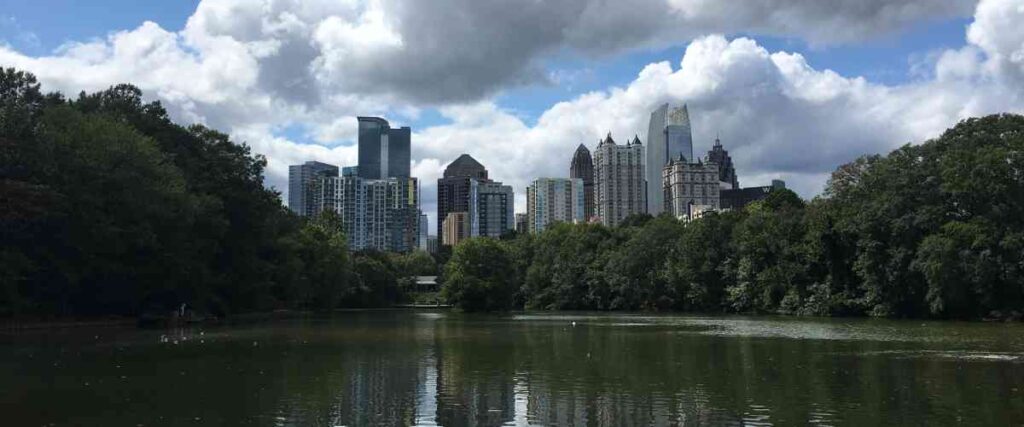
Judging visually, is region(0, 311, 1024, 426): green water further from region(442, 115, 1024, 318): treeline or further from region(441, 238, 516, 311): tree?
region(441, 238, 516, 311): tree

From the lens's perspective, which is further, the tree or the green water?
the tree

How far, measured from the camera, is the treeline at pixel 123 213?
51.7 meters

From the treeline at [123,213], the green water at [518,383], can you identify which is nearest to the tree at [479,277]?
the treeline at [123,213]

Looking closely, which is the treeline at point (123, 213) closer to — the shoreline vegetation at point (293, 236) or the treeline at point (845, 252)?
the shoreline vegetation at point (293, 236)

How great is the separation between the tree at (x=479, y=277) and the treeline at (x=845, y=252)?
5.9 inches

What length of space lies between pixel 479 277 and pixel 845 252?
159 feet

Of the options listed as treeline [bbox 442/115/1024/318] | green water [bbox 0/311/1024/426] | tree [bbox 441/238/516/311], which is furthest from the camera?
tree [bbox 441/238/516/311]

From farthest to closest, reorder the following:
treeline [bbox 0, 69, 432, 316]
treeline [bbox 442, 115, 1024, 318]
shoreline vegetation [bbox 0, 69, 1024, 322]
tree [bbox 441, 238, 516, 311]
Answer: tree [bbox 441, 238, 516, 311] → treeline [bbox 442, 115, 1024, 318] → shoreline vegetation [bbox 0, 69, 1024, 322] → treeline [bbox 0, 69, 432, 316]

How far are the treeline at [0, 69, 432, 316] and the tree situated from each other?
29.1 m

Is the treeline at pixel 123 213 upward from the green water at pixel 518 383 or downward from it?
upward

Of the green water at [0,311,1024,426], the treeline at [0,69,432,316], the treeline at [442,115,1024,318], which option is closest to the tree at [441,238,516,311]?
the treeline at [442,115,1024,318]

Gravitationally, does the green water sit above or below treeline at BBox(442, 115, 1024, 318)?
below

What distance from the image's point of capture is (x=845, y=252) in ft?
265

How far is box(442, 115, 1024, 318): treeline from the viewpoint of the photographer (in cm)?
6366
